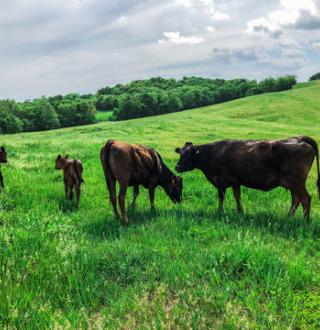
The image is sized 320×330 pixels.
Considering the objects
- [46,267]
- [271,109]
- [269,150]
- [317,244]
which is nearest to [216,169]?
[269,150]

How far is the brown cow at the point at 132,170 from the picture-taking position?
8984 mm

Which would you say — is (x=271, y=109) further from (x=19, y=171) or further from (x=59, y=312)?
(x=59, y=312)

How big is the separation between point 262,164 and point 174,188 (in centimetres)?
285

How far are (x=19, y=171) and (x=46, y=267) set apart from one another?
10.1 m

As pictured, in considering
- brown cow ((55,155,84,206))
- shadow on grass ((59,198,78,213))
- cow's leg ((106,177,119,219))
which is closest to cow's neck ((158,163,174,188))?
cow's leg ((106,177,119,219))

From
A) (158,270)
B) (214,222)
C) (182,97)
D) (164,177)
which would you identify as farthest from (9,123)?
(158,270)

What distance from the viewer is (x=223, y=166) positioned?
10562mm

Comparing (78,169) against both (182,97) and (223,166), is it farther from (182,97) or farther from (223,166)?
(182,97)

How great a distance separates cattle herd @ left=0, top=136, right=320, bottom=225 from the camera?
29.8 ft

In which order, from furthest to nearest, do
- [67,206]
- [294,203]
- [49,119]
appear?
[49,119], [67,206], [294,203]

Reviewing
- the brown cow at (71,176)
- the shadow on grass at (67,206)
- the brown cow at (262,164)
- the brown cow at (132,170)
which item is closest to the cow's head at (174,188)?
the brown cow at (132,170)

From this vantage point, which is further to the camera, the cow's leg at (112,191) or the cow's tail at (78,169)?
the cow's tail at (78,169)

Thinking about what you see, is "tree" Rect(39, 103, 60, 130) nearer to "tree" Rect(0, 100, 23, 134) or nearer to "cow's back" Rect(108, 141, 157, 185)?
"tree" Rect(0, 100, 23, 134)

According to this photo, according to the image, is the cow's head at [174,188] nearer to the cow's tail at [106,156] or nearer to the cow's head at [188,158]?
the cow's head at [188,158]
